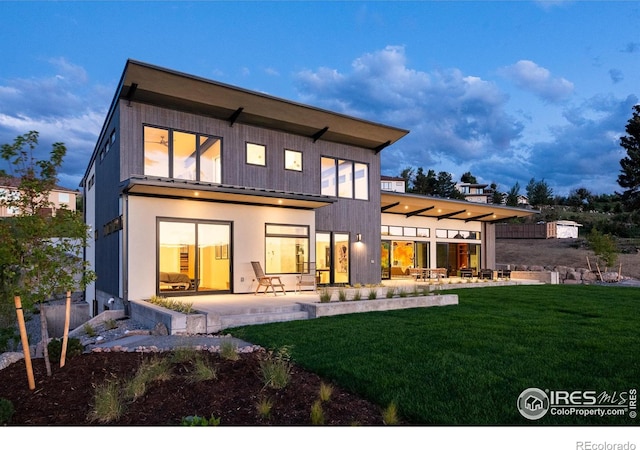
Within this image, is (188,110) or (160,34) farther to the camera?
(188,110)

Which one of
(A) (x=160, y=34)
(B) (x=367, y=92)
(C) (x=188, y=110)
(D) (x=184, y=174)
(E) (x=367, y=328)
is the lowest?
(E) (x=367, y=328)

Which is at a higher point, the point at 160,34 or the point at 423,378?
the point at 160,34

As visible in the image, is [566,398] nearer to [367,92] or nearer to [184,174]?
[184,174]

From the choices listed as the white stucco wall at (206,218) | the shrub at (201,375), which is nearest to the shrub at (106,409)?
the shrub at (201,375)

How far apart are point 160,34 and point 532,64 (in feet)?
43.7

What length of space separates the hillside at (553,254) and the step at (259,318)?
2058 cm

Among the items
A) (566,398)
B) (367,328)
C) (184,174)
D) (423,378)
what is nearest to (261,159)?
(184,174)

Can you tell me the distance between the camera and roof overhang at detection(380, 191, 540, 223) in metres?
17.1

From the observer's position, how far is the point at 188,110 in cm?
1151

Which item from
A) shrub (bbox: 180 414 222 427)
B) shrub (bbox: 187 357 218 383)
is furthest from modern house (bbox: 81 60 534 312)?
shrub (bbox: 180 414 222 427)

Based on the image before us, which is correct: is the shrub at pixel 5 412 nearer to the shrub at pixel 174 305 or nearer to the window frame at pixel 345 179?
the shrub at pixel 174 305

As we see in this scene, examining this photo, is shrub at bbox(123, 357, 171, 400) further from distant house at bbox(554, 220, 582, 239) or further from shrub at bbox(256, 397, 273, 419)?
distant house at bbox(554, 220, 582, 239)

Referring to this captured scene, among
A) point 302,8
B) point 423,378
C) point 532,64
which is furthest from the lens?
point 532,64

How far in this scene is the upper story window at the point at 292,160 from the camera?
1351 centimetres
